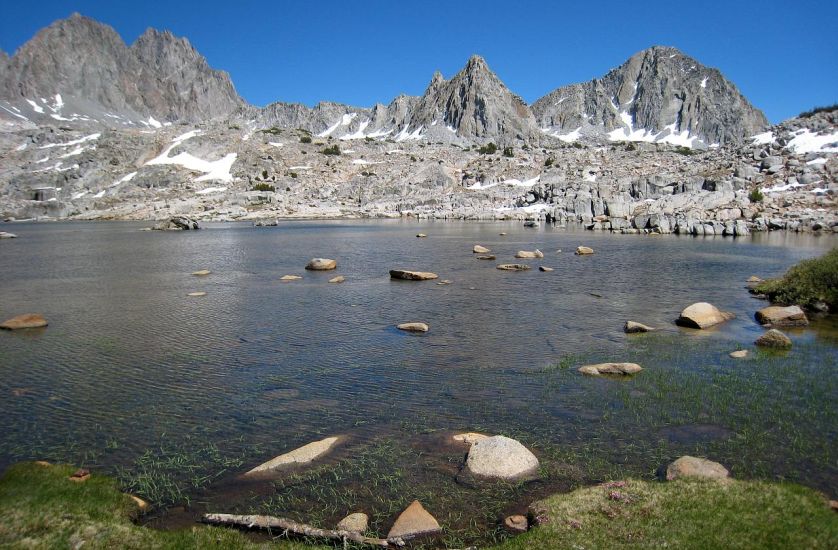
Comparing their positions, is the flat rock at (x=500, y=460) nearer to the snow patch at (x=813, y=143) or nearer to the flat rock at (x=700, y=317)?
the flat rock at (x=700, y=317)

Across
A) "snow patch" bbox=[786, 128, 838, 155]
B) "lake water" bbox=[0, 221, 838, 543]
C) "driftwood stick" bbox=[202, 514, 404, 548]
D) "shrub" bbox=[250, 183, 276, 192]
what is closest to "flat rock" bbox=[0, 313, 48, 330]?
"lake water" bbox=[0, 221, 838, 543]

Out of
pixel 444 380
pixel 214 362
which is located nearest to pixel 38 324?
pixel 214 362

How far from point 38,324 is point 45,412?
13692 mm

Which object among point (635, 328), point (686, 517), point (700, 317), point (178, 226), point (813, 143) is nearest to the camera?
point (686, 517)

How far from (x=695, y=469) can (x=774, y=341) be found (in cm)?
1451

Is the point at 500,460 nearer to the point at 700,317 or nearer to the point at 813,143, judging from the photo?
the point at 700,317

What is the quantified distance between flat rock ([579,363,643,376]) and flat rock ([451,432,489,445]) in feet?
22.6

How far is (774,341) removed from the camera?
916 inches

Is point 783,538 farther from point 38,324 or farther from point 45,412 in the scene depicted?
point 38,324

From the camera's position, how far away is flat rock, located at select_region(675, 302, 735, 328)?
26.9 meters

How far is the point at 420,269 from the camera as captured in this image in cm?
4866

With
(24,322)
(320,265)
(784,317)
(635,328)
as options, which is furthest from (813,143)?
(24,322)

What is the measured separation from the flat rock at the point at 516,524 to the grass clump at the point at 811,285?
94.5 ft

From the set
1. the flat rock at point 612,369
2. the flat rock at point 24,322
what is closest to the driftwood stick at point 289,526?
the flat rock at point 612,369
